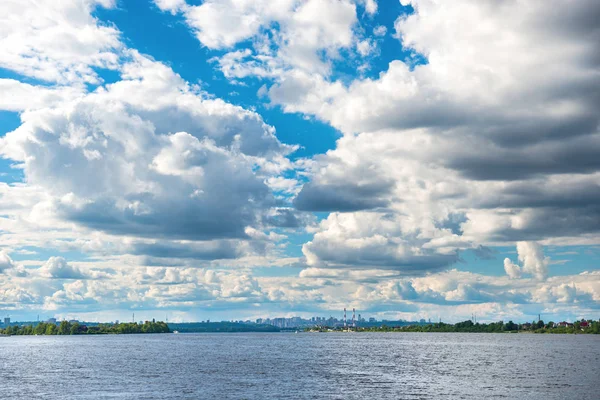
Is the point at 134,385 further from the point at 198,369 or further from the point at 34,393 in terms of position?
the point at 198,369

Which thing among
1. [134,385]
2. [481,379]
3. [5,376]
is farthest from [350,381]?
[5,376]

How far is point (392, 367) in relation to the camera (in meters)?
151

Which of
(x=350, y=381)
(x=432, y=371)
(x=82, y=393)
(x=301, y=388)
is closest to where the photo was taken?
(x=82, y=393)

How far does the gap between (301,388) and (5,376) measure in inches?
2484

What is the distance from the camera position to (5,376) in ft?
419

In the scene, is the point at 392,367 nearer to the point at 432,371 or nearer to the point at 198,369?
the point at 432,371

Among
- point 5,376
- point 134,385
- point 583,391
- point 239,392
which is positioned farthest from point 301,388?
point 5,376

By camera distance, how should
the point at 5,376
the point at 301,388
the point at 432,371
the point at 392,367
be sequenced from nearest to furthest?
the point at 301,388
the point at 5,376
the point at 432,371
the point at 392,367

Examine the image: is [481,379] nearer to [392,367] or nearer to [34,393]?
[392,367]

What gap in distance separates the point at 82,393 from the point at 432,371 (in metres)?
74.3

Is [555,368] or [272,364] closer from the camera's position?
[555,368]

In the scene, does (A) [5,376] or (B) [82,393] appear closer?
(B) [82,393]

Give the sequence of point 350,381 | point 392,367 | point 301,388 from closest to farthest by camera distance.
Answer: point 301,388 < point 350,381 < point 392,367

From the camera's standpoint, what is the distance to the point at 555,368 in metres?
145
